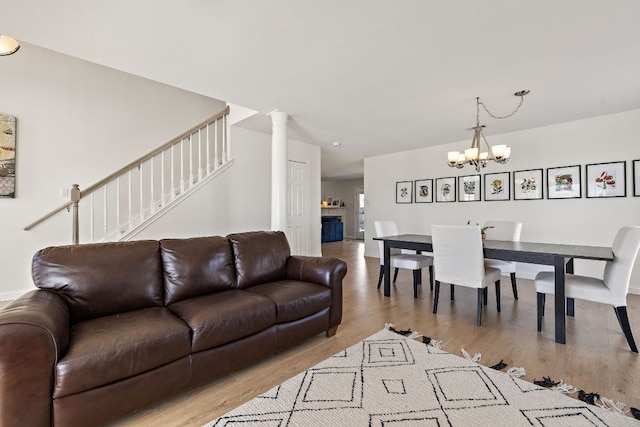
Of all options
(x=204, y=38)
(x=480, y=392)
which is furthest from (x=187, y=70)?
(x=480, y=392)

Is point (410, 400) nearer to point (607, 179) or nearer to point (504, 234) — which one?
point (504, 234)

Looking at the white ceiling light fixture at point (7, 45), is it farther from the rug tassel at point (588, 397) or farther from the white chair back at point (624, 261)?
the white chair back at point (624, 261)

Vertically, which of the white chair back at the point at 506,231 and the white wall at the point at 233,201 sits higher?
the white wall at the point at 233,201

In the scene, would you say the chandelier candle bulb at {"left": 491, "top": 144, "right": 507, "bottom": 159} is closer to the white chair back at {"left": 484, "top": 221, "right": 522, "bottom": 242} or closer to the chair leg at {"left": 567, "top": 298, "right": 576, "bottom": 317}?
the white chair back at {"left": 484, "top": 221, "right": 522, "bottom": 242}

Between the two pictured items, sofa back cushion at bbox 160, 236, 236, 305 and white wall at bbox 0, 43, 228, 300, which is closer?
sofa back cushion at bbox 160, 236, 236, 305

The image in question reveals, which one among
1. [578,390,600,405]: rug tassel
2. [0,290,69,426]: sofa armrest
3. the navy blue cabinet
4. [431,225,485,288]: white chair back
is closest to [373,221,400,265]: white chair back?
[431,225,485,288]: white chair back

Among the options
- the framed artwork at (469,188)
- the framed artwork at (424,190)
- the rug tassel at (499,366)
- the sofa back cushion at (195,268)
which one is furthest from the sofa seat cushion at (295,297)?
the framed artwork at (424,190)

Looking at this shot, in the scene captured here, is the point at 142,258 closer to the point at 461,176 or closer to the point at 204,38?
the point at 204,38

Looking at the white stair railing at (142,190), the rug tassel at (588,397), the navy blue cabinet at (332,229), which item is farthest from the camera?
the navy blue cabinet at (332,229)

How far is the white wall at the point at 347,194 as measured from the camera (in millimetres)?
11289

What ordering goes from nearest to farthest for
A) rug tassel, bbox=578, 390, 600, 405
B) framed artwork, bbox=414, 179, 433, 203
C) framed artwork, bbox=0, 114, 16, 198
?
rug tassel, bbox=578, 390, 600, 405 → framed artwork, bbox=0, 114, 16, 198 → framed artwork, bbox=414, 179, 433, 203

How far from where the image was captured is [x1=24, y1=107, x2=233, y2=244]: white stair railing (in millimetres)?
3521

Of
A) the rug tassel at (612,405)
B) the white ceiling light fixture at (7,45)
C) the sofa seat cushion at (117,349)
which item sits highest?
the white ceiling light fixture at (7,45)

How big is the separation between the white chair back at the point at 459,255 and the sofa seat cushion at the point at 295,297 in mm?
1320
